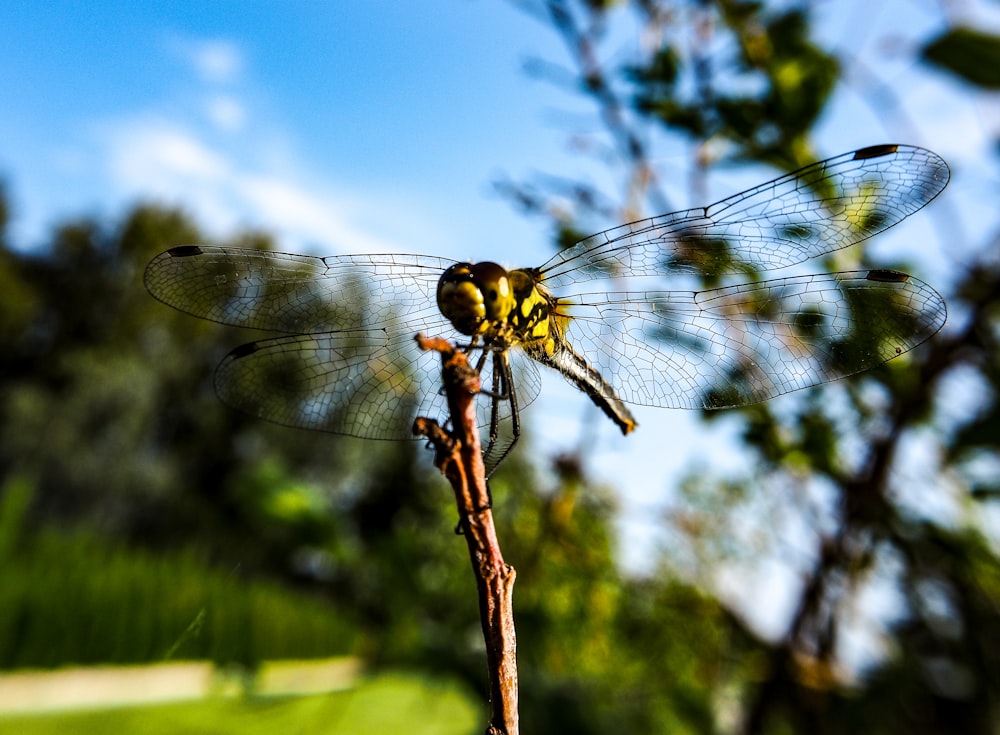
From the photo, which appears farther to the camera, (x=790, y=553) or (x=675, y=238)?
(x=790, y=553)

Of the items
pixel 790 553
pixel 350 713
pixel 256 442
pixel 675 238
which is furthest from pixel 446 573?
pixel 256 442

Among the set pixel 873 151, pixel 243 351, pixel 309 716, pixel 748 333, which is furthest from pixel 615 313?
pixel 309 716

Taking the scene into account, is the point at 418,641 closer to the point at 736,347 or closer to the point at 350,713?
the point at 350,713

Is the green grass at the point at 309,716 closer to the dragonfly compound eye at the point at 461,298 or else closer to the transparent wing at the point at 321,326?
the transparent wing at the point at 321,326

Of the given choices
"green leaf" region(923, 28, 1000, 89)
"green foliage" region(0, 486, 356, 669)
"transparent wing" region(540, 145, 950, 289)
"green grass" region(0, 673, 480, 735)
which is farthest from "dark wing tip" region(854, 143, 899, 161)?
"green foliage" region(0, 486, 356, 669)

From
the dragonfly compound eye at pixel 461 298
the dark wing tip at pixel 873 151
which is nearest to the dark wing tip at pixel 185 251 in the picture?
the dragonfly compound eye at pixel 461 298

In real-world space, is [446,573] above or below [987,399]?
below
